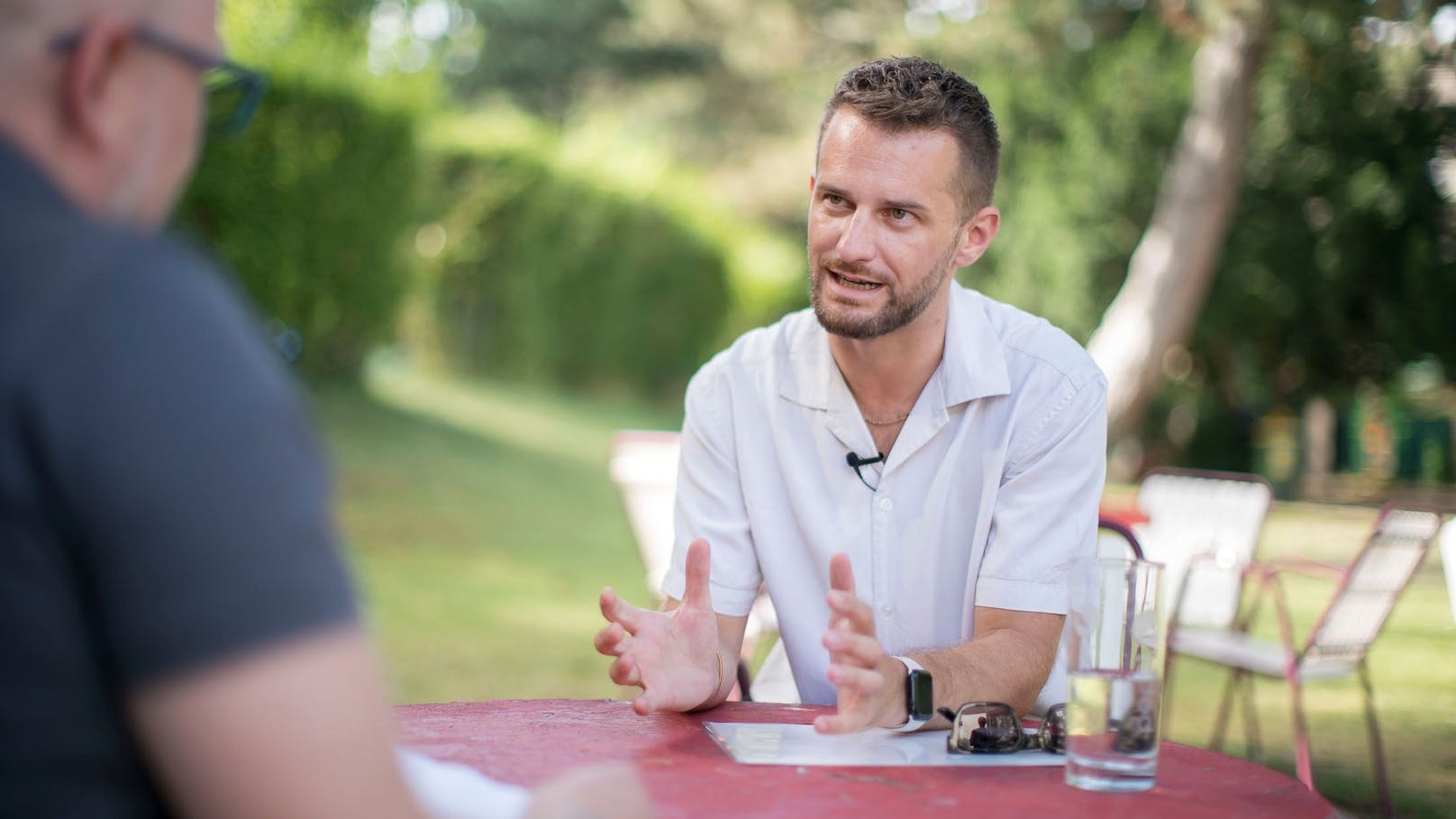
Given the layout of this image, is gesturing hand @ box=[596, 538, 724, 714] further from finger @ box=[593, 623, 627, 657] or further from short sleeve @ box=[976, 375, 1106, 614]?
short sleeve @ box=[976, 375, 1106, 614]

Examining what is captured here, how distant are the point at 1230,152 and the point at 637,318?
24.3ft

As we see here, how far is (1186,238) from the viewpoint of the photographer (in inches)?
425

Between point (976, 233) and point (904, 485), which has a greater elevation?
point (976, 233)

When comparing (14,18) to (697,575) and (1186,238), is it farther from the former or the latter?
(1186,238)

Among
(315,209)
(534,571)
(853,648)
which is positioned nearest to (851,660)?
(853,648)

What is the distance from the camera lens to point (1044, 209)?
1389 cm

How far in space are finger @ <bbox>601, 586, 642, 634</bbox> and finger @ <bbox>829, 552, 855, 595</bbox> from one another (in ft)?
1.11

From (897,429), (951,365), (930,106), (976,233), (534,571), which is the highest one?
(930,106)

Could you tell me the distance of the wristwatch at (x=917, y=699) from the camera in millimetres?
1704

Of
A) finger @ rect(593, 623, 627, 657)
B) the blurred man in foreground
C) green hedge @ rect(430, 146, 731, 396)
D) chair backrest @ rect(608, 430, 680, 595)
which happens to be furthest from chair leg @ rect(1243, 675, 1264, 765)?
green hedge @ rect(430, 146, 731, 396)

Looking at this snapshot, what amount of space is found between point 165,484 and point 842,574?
36.9 inches

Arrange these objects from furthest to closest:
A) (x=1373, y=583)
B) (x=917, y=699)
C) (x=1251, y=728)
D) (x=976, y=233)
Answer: (x=1251, y=728) → (x=1373, y=583) → (x=976, y=233) → (x=917, y=699)

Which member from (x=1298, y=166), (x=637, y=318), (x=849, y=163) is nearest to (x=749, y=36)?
(x=637, y=318)

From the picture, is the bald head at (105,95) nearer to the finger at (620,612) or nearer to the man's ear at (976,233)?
the finger at (620,612)
